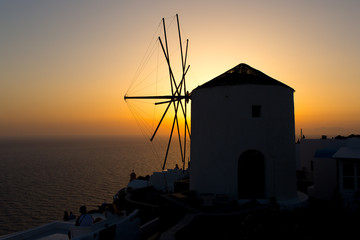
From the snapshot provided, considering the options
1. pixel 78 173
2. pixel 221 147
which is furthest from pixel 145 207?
pixel 78 173

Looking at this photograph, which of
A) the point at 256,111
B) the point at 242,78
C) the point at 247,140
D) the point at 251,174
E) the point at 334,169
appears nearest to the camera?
the point at 247,140

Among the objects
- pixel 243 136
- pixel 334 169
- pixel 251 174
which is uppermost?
pixel 243 136

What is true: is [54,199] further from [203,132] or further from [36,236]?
[203,132]

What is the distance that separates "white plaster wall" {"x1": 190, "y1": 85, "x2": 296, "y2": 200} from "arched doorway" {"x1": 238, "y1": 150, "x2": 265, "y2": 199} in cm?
34

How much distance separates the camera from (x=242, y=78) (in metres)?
14.2

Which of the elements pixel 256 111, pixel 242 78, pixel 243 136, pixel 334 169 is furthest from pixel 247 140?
pixel 334 169

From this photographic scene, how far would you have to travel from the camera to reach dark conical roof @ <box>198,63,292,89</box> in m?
13.8

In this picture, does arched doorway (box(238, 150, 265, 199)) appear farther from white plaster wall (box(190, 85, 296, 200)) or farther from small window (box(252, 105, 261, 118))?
small window (box(252, 105, 261, 118))

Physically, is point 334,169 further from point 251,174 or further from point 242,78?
point 242,78

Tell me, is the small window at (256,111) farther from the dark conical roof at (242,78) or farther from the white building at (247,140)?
the dark conical roof at (242,78)

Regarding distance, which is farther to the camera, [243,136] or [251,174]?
[251,174]

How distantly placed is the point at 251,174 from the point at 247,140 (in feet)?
5.60

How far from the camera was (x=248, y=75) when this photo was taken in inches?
577

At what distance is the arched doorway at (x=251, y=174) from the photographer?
45.2 ft
